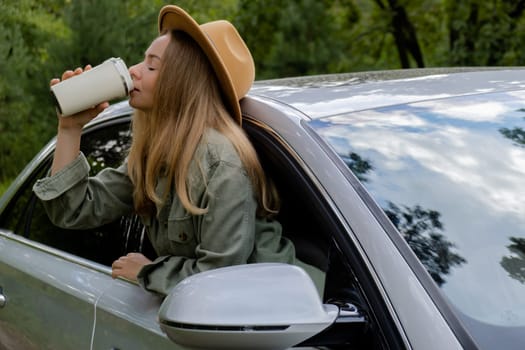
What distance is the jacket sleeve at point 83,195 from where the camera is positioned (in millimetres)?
2352

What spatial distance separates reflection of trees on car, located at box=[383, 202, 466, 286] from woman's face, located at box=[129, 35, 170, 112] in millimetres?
762

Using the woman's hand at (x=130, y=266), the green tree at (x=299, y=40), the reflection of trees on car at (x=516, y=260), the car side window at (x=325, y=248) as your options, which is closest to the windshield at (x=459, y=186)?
the reflection of trees on car at (x=516, y=260)

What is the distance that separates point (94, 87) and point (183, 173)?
343 millimetres

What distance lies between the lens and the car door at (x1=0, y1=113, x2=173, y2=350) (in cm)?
228

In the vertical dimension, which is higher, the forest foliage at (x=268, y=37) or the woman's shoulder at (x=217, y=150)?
the woman's shoulder at (x=217, y=150)

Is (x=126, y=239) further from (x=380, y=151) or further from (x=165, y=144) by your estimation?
(x=380, y=151)

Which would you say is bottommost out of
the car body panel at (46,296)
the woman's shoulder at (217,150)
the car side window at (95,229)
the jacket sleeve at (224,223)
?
the car body panel at (46,296)

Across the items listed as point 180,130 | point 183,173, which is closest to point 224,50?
point 180,130

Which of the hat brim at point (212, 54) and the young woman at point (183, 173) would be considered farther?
the hat brim at point (212, 54)

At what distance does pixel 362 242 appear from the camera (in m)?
1.73

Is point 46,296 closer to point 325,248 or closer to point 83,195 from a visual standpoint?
point 83,195

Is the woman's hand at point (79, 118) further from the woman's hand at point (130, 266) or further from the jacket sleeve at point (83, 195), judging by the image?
the woman's hand at point (130, 266)

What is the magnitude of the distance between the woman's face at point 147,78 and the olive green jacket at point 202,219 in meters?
0.22

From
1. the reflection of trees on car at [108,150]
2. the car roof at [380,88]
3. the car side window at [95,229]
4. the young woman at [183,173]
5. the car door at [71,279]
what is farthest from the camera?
the reflection of trees on car at [108,150]
